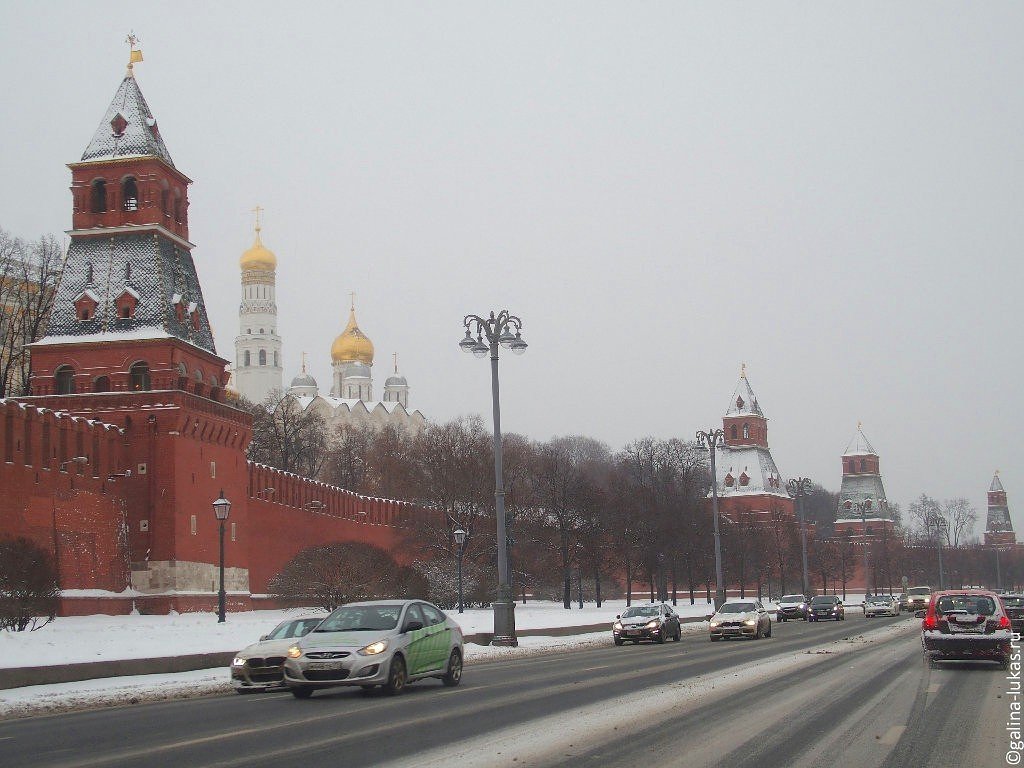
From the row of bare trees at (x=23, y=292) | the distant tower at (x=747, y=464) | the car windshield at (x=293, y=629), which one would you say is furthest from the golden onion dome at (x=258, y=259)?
the car windshield at (x=293, y=629)

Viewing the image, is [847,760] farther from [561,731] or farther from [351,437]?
[351,437]

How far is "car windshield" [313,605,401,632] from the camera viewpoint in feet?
60.1

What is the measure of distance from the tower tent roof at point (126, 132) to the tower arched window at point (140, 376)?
987 cm

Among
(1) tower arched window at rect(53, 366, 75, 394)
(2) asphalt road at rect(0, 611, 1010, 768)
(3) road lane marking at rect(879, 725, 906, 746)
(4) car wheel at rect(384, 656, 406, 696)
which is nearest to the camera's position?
(2) asphalt road at rect(0, 611, 1010, 768)

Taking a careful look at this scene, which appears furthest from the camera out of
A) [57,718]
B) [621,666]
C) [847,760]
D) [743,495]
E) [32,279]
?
[743,495]

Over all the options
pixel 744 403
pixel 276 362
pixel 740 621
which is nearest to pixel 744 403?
pixel 744 403

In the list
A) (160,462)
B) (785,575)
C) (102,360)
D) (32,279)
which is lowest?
(785,575)

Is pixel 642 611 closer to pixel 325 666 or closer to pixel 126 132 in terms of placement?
pixel 325 666

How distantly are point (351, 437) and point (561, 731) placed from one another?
108960 millimetres

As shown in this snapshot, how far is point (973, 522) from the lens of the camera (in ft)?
596

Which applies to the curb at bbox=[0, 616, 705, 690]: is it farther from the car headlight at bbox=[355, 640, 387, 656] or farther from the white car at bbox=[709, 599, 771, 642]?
the white car at bbox=[709, 599, 771, 642]

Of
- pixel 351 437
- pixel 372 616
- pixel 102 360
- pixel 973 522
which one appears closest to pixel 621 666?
pixel 372 616

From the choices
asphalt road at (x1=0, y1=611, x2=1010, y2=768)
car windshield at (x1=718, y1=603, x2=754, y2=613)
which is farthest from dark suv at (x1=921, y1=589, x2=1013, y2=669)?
car windshield at (x1=718, y1=603, x2=754, y2=613)

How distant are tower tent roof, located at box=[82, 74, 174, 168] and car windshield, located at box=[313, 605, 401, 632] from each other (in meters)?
41.1
